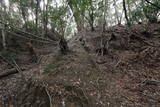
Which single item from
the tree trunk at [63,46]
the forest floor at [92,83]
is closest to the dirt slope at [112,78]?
the forest floor at [92,83]

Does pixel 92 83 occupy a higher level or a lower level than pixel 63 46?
lower

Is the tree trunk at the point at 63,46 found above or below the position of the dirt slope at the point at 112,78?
above

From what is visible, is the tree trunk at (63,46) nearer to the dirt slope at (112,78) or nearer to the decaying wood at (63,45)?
the decaying wood at (63,45)

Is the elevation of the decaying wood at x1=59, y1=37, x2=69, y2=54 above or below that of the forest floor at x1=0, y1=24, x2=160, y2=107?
above

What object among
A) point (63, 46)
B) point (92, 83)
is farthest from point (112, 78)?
point (63, 46)

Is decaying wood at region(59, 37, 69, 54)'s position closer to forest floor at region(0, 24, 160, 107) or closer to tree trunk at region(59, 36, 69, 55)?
tree trunk at region(59, 36, 69, 55)

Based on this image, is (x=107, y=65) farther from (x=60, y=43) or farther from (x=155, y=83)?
(x=60, y=43)

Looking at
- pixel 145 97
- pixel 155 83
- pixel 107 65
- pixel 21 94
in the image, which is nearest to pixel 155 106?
pixel 145 97

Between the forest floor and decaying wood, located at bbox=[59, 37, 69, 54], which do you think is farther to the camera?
decaying wood, located at bbox=[59, 37, 69, 54]

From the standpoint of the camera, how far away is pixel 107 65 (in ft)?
21.0

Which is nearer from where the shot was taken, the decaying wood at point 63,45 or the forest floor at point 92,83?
the forest floor at point 92,83

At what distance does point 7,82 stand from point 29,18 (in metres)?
12.4

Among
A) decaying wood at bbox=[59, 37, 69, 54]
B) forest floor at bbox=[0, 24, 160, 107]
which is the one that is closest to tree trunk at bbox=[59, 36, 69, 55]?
decaying wood at bbox=[59, 37, 69, 54]

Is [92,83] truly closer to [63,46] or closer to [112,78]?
[112,78]
